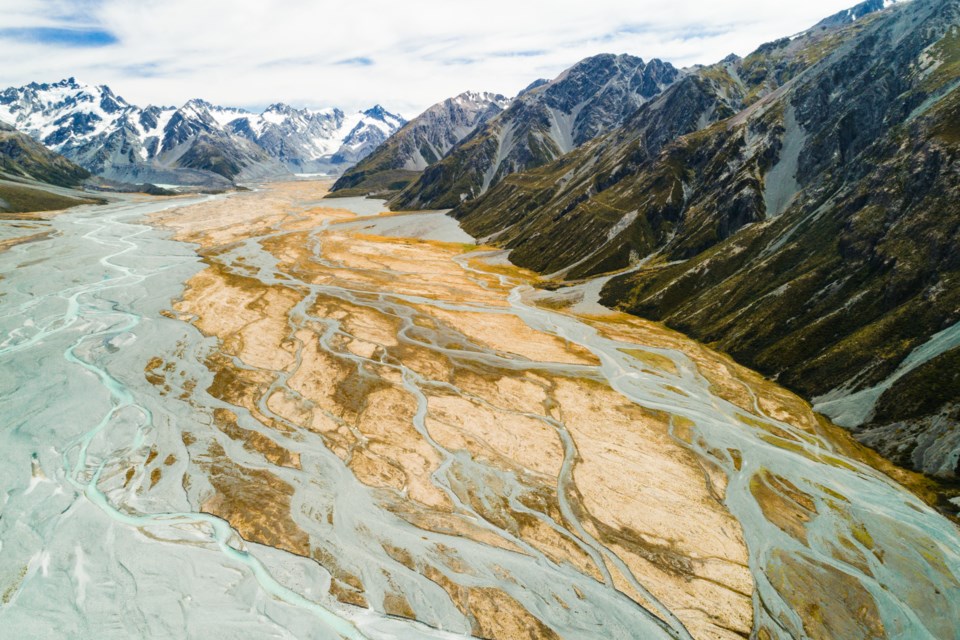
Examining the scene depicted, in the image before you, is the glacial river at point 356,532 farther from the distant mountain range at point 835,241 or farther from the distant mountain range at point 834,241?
the distant mountain range at point 834,241

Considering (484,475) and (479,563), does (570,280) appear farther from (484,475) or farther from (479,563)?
(479,563)

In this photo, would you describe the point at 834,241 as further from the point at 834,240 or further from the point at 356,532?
the point at 356,532

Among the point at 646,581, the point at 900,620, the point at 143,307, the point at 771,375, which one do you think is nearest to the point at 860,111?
the point at 771,375

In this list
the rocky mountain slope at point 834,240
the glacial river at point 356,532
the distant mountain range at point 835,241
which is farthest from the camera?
the rocky mountain slope at point 834,240

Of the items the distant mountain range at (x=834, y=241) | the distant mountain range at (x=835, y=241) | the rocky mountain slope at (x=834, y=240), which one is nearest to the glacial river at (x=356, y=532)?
the rocky mountain slope at (x=834, y=240)

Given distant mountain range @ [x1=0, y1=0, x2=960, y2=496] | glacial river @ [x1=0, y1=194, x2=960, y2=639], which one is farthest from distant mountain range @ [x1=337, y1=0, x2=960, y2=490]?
glacial river @ [x1=0, y1=194, x2=960, y2=639]

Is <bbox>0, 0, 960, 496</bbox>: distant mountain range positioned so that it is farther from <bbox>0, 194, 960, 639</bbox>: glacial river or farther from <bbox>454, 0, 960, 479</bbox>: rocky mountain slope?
<bbox>0, 194, 960, 639</bbox>: glacial river
